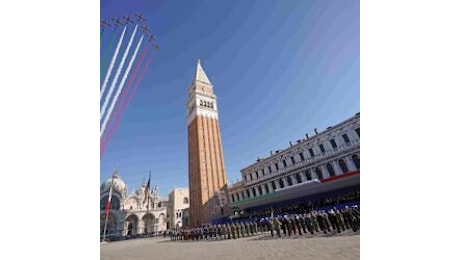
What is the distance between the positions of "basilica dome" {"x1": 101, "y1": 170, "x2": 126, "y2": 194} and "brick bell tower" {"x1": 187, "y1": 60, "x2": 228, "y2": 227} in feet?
60.5

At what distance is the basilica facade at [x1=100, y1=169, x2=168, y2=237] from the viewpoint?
169 feet

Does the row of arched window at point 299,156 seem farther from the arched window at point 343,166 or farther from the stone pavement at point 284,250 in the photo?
the stone pavement at point 284,250

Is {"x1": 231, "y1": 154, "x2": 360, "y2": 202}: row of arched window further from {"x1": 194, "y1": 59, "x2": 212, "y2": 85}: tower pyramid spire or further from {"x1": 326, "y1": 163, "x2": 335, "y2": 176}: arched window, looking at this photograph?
{"x1": 194, "y1": 59, "x2": 212, "y2": 85}: tower pyramid spire

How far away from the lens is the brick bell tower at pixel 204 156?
43.1 m

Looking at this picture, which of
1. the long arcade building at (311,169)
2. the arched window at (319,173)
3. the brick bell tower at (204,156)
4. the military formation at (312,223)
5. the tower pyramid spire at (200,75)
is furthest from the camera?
the tower pyramid spire at (200,75)

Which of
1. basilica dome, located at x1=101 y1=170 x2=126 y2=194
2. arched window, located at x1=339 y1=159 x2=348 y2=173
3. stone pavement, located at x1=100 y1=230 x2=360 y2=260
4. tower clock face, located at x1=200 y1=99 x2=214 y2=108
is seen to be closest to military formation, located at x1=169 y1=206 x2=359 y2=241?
stone pavement, located at x1=100 y1=230 x2=360 y2=260

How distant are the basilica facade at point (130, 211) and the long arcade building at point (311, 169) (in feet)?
86.4

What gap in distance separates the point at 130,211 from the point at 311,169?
42712 mm

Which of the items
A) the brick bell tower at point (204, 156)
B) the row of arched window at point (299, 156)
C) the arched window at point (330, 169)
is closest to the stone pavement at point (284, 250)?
the arched window at point (330, 169)

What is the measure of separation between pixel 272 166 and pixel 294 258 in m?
29.5

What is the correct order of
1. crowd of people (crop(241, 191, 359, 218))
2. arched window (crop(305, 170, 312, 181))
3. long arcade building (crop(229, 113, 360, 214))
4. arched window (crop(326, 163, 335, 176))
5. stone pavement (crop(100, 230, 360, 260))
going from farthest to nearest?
arched window (crop(305, 170, 312, 181)), arched window (crop(326, 163, 335, 176)), long arcade building (crop(229, 113, 360, 214)), crowd of people (crop(241, 191, 359, 218)), stone pavement (crop(100, 230, 360, 260))
